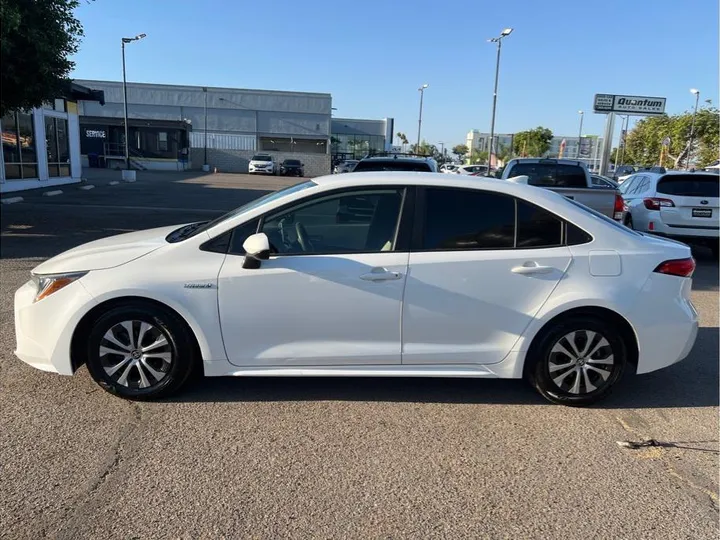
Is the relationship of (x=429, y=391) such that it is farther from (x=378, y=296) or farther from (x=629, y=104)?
(x=629, y=104)

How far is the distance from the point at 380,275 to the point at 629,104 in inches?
1105

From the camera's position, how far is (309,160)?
53.4 metres

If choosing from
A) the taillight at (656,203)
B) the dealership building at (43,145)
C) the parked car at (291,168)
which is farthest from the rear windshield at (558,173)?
the parked car at (291,168)

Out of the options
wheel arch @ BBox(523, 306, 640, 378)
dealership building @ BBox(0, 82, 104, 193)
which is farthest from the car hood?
dealership building @ BBox(0, 82, 104, 193)

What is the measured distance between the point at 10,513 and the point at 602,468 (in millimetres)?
3161

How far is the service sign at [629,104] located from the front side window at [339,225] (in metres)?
26.3

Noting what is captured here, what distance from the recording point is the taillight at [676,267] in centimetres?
389

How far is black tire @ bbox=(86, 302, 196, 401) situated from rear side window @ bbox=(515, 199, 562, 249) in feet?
7.94

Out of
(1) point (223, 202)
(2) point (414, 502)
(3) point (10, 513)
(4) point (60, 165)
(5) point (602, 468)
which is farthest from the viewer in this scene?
(4) point (60, 165)

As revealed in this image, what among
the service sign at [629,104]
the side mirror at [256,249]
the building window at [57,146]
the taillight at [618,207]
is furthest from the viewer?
the service sign at [629,104]

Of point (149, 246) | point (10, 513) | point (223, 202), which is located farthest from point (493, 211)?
point (223, 202)

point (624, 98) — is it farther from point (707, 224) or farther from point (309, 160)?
point (309, 160)

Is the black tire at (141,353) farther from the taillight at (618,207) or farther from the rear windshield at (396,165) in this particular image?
the taillight at (618,207)

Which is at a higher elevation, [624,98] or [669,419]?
[624,98]
